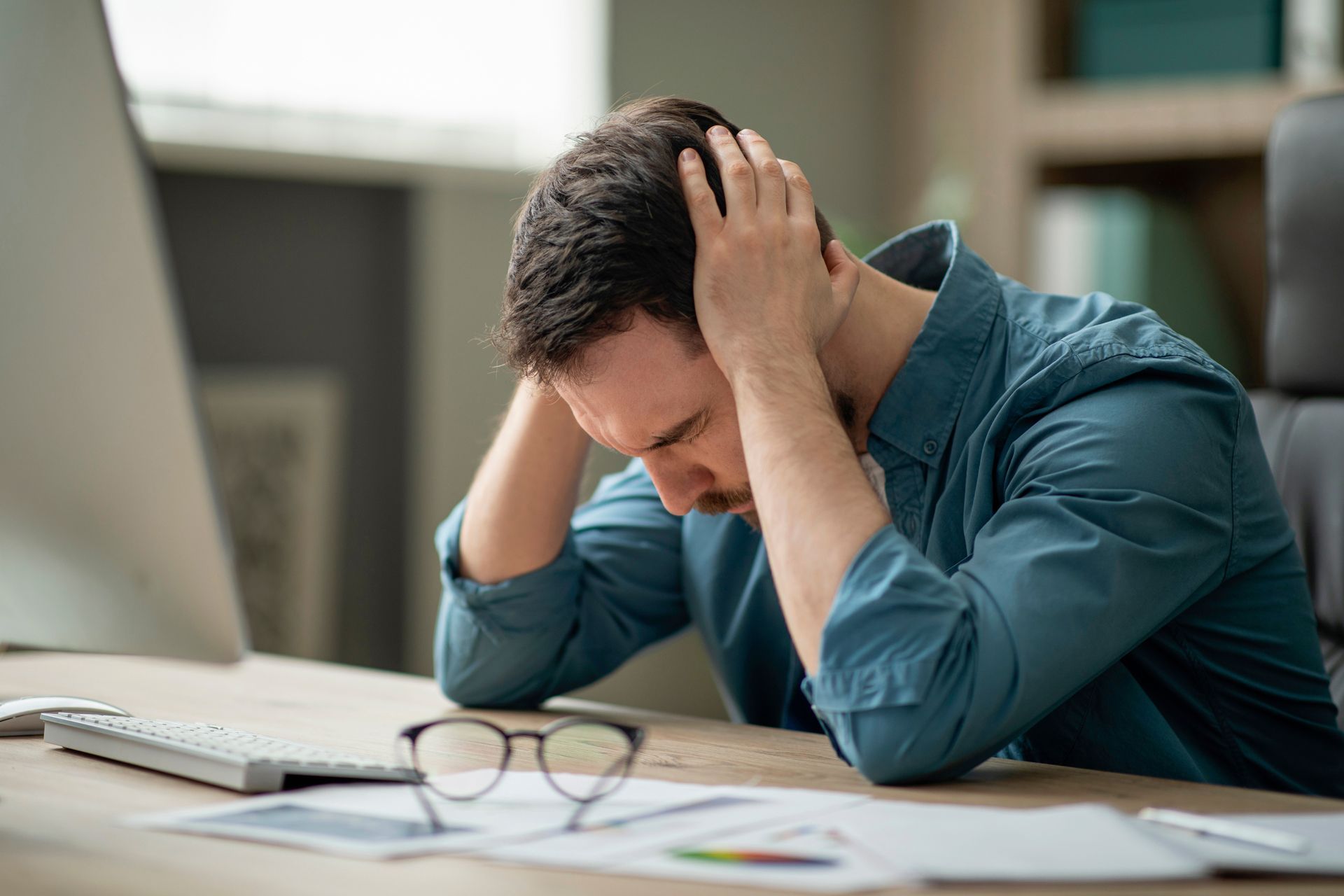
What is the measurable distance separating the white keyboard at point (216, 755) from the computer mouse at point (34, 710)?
0.14 feet

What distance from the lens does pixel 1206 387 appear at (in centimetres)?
96

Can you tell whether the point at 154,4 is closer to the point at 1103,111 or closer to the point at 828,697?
the point at 1103,111

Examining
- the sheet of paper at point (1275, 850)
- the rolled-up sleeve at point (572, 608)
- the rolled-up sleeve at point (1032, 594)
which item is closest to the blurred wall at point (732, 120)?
the rolled-up sleeve at point (572, 608)

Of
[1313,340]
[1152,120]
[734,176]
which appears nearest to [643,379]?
[734,176]

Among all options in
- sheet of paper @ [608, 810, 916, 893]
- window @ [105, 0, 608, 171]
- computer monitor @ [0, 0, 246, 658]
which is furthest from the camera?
window @ [105, 0, 608, 171]

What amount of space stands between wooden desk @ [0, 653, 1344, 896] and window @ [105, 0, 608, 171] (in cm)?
145

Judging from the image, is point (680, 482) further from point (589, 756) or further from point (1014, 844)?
point (1014, 844)

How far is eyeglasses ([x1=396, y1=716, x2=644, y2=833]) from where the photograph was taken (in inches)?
29.1

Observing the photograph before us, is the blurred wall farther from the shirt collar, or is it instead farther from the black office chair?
the shirt collar

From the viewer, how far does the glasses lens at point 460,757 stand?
78cm

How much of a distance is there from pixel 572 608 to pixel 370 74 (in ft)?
5.73

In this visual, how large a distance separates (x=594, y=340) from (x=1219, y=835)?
0.53 metres

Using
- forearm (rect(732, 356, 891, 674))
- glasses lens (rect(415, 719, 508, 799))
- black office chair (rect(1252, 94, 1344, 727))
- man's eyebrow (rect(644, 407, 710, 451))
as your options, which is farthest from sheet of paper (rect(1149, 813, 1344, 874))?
black office chair (rect(1252, 94, 1344, 727))

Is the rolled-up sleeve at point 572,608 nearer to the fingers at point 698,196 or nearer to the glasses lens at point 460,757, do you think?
the glasses lens at point 460,757
